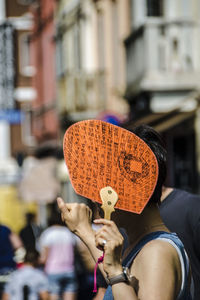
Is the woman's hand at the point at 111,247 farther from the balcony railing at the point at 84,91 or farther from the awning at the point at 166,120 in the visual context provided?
the balcony railing at the point at 84,91

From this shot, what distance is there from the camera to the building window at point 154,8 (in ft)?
46.1

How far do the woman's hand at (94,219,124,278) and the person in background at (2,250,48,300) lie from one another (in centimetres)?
594

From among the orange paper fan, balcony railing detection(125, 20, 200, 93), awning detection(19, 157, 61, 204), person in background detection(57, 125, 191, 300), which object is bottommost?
awning detection(19, 157, 61, 204)

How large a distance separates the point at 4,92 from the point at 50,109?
93.8 inches

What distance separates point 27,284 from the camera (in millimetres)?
8453

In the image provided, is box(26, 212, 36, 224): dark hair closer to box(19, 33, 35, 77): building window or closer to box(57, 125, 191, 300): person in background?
box(57, 125, 191, 300): person in background

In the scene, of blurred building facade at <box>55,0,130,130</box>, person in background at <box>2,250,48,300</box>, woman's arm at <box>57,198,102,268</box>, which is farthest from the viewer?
blurred building facade at <box>55,0,130,130</box>

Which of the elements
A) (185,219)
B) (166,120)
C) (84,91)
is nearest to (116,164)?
(185,219)

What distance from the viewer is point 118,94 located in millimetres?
16234

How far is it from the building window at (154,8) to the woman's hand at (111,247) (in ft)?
39.4

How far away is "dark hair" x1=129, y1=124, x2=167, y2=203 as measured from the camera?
100 inches

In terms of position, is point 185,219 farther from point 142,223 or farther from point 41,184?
point 41,184

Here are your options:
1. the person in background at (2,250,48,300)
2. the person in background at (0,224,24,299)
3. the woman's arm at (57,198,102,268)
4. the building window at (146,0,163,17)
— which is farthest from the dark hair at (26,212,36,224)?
the woman's arm at (57,198,102,268)

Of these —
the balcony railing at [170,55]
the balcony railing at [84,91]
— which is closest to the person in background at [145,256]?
the balcony railing at [170,55]
